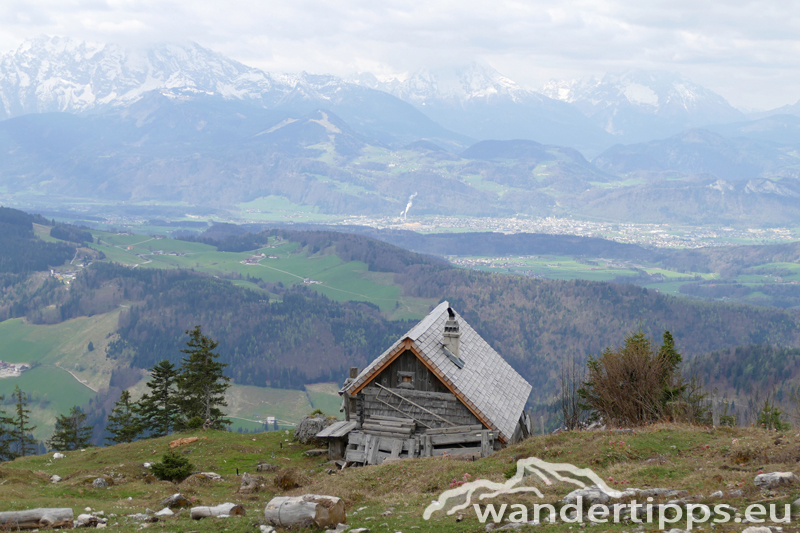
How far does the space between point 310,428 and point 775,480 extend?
29574 mm

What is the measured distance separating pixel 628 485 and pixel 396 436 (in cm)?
1641

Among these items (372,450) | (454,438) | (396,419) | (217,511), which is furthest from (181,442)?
(217,511)

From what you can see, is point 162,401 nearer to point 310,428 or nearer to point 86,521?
point 310,428

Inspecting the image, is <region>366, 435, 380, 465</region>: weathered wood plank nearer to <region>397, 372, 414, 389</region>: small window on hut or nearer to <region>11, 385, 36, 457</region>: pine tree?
<region>397, 372, 414, 389</region>: small window on hut

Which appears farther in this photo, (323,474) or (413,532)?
(323,474)

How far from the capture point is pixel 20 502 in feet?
74.0

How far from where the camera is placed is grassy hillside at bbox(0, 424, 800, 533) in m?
17.0

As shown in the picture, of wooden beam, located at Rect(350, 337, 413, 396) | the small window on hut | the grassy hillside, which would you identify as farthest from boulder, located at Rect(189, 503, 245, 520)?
the small window on hut

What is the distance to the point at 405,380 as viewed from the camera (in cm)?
3344

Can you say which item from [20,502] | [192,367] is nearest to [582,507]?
[20,502]

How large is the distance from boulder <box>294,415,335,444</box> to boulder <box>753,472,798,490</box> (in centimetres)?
2836

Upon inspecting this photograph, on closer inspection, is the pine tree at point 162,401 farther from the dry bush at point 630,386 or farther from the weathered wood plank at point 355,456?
the dry bush at point 630,386

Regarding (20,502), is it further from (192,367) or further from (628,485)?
(192,367)

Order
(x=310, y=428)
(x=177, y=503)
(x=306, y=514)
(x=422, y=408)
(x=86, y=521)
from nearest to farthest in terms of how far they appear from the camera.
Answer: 1. (x=306, y=514)
2. (x=86, y=521)
3. (x=177, y=503)
4. (x=422, y=408)
5. (x=310, y=428)
